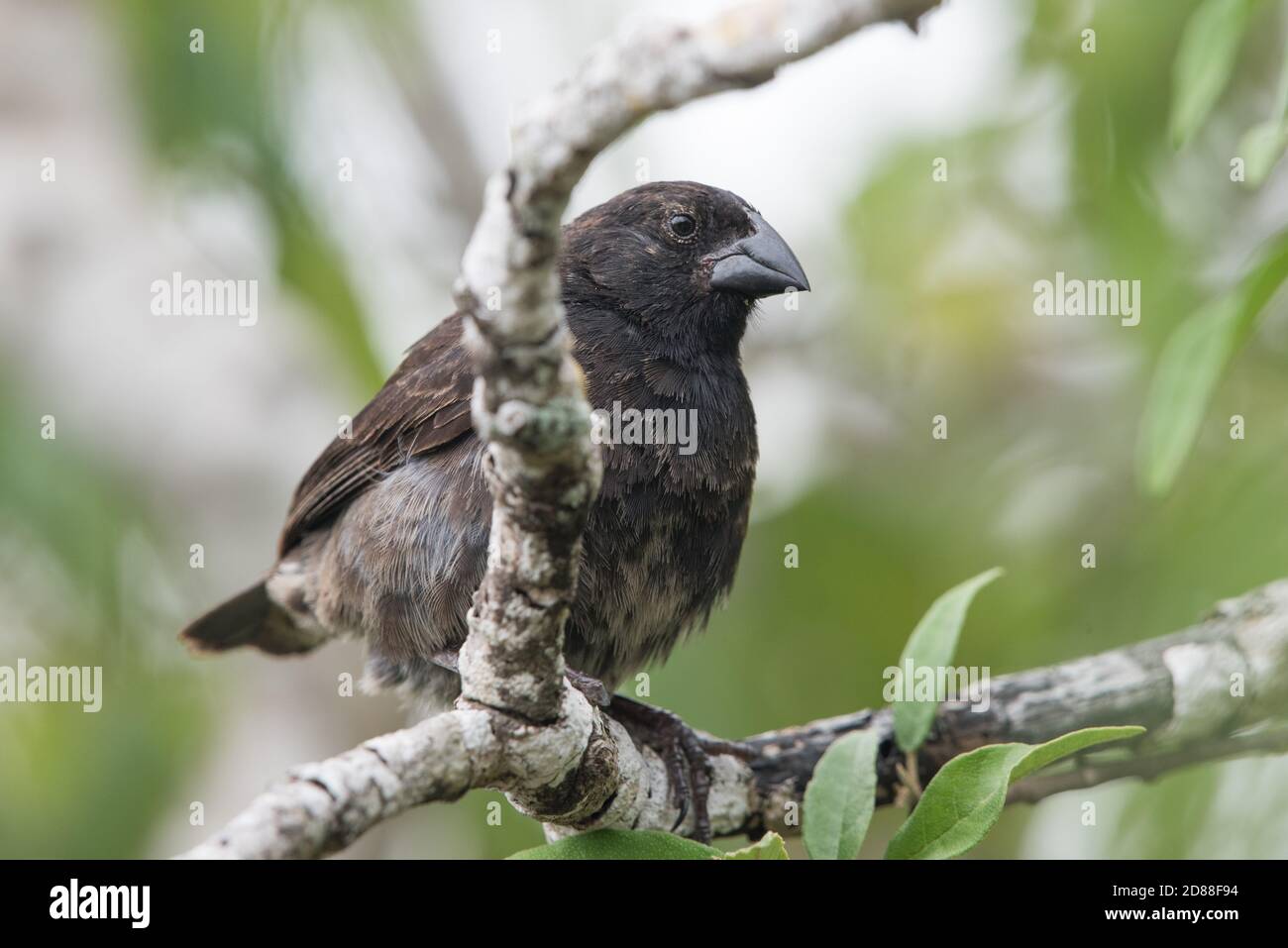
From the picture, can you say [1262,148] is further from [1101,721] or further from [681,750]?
[681,750]

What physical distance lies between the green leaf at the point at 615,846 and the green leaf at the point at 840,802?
0.21 m

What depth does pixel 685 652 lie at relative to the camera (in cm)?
457

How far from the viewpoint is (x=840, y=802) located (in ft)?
8.41

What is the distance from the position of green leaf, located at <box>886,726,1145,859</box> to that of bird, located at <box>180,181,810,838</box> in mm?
911

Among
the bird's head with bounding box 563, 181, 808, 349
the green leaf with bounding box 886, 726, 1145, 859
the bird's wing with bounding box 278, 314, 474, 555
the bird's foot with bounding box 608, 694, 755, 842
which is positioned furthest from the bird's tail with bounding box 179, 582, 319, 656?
the green leaf with bounding box 886, 726, 1145, 859

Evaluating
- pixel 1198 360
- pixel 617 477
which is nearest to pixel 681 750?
pixel 617 477

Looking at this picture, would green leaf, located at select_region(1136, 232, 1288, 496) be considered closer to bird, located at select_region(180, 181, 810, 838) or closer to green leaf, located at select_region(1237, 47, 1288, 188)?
green leaf, located at select_region(1237, 47, 1288, 188)

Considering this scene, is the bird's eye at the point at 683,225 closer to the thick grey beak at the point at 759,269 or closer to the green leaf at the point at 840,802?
the thick grey beak at the point at 759,269

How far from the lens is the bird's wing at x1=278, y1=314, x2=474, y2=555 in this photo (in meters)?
3.52

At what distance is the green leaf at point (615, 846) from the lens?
2.45 m

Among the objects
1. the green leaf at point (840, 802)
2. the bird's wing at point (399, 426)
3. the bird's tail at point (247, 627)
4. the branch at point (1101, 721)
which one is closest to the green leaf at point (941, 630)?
the green leaf at point (840, 802)

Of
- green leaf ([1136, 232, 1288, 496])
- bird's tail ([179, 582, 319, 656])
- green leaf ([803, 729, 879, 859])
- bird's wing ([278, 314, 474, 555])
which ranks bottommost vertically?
green leaf ([803, 729, 879, 859])

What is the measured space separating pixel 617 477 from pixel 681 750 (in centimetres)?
82
